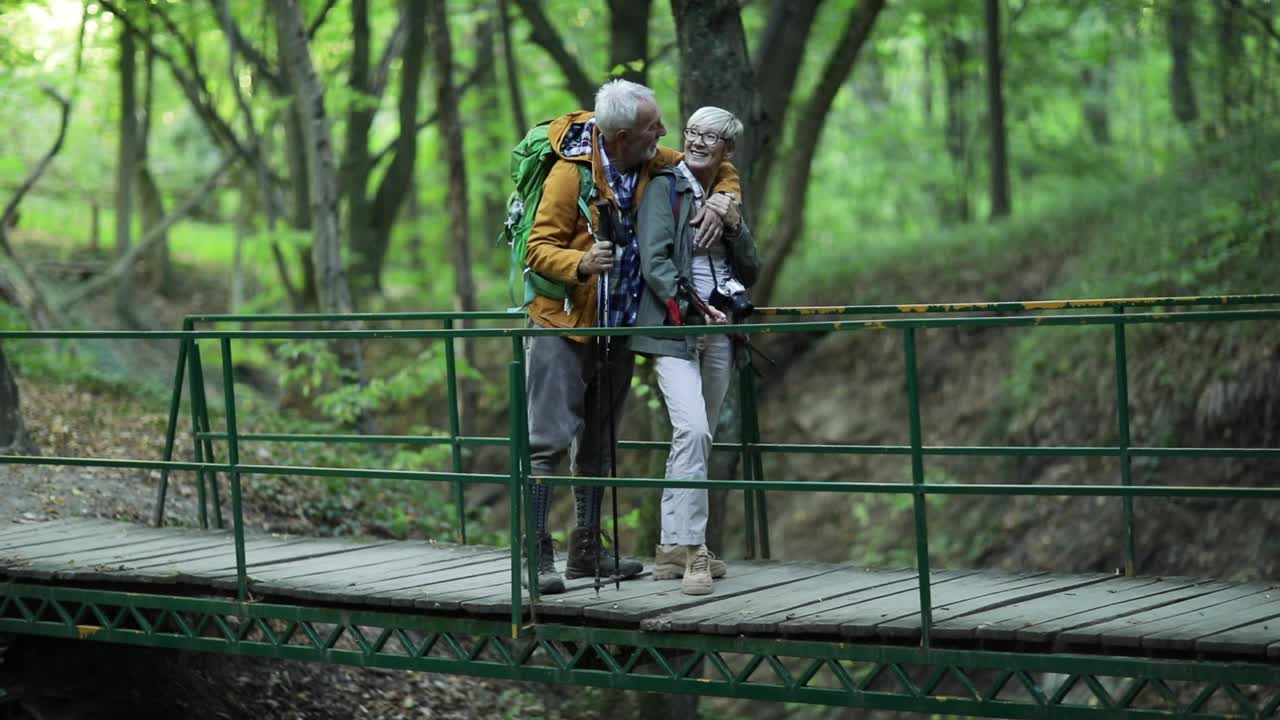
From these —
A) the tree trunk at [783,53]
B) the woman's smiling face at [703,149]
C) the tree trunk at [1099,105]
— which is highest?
the tree trunk at [1099,105]

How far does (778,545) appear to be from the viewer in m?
15.4

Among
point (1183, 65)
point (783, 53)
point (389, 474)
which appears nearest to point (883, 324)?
point (389, 474)

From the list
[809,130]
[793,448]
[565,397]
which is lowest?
[793,448]

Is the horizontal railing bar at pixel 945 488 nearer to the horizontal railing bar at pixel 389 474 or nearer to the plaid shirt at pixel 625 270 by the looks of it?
the horizontal railing bar at pixel 389 474

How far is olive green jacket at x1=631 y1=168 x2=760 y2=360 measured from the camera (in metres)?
5.73

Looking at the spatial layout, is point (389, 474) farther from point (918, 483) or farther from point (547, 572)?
point (918, 483)

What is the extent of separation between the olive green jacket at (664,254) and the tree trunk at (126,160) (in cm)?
1223

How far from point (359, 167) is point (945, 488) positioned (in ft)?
43.0

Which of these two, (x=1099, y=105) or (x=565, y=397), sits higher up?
(x=1099, y=105)

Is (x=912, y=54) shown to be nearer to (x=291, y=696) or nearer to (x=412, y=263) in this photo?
(x=412, y=263)

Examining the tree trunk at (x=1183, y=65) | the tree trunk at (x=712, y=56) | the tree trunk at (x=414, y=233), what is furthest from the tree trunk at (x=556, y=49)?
the tree trunk at (x=414, y=233)

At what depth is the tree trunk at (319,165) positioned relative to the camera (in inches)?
472

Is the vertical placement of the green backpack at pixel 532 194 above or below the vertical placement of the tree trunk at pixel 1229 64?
below

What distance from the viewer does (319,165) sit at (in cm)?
1213
